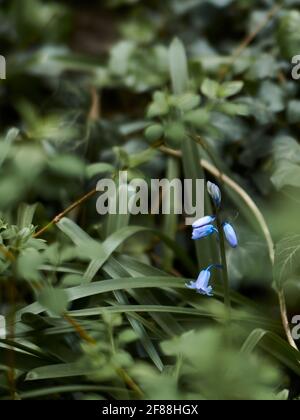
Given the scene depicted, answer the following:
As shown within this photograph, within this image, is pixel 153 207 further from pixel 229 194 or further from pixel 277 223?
pixel 277 223

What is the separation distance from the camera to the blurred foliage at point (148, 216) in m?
1.12

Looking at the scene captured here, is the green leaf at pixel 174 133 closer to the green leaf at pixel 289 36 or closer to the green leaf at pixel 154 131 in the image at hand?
the green leaf at pixel 154 131

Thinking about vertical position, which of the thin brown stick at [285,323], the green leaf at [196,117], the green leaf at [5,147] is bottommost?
the thin brown stick at [285,323]

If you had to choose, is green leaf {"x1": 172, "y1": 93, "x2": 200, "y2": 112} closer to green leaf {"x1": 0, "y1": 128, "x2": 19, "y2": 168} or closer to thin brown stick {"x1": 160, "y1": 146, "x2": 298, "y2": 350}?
thin brown stick {"x1": 160, "y1": 146, "x2": 298, "y2": 350}

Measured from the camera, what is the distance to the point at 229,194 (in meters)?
1.58

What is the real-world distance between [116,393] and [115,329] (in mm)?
144

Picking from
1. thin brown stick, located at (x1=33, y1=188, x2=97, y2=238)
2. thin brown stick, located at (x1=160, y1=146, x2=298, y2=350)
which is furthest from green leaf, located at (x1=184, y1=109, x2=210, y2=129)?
thin brown stick, located at (x1=33, y1=188, x2=97, y2=238)

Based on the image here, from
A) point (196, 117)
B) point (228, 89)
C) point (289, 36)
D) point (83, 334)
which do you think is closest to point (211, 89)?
point (228, 89)

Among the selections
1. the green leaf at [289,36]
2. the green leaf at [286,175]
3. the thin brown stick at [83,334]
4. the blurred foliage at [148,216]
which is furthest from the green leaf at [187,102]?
the thin brown stick at [83,334]

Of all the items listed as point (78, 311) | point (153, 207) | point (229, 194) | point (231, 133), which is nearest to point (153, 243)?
point (153, 207)

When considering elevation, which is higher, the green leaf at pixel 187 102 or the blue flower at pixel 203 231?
the green leaf at pixel 187 102

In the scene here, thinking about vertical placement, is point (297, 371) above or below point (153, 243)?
below

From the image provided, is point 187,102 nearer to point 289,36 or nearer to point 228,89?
point 228,89

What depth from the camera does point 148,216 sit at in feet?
5.60
